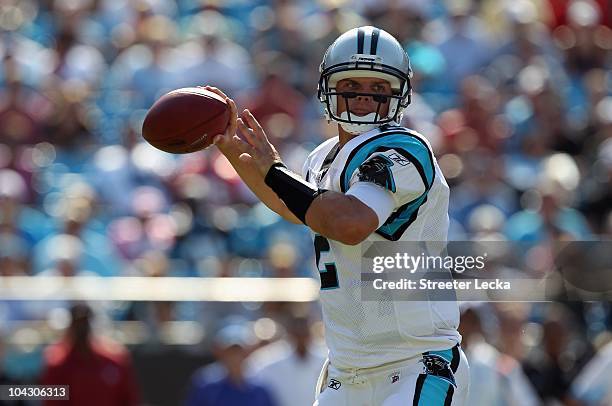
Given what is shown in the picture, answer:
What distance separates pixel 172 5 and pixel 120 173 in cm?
308

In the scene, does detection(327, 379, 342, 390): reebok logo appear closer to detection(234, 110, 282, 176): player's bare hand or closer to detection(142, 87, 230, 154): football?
detection(234, 110, 282, 176): player's bare hand

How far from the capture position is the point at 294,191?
14.5 ft

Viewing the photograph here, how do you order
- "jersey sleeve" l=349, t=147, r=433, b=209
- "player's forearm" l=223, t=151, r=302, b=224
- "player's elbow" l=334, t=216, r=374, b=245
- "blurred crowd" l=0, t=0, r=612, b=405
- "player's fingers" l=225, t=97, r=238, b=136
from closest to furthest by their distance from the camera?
"player's elbow" l=334, t=216, r=374, b=245
"jersey sleeve" l=349, t=147, r=433, b=209
"player's fingers" l=225, t=97, r=238, b=136
"player's forearm" l=223, t=151, r=302, b=224
"blurred crowd" l=0, t=0, r=612, b=405

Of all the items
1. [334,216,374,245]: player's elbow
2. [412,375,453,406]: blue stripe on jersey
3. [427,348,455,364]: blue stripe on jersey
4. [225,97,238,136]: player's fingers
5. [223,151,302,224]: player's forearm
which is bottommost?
[412,375,453,406]: blue stripe on jersey

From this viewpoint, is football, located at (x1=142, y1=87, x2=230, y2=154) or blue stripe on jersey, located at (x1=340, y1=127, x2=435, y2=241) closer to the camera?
blue stripe on jersey, located at (x1=340, y1=127, x2=435, y2=241)

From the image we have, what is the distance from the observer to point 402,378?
4574 mm

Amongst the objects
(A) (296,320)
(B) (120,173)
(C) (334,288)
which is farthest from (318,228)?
(B) (120,173)

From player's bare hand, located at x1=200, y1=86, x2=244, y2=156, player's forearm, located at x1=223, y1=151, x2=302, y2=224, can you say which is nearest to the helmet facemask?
player's bare hand, located at x1=200, y1=86, x2=244, y2=156

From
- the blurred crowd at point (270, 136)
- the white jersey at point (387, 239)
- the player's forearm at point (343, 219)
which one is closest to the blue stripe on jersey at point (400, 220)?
the white jersey at point (387, 239)

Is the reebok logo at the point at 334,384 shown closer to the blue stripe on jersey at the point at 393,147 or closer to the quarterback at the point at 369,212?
the quarterback at the point at 369,212

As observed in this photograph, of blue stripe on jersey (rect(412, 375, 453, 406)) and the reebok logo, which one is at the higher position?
blue stripe on jersey (rect(412, 375, 453, 406))

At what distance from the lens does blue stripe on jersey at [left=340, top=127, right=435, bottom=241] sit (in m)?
4.50

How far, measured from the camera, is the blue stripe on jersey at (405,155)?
14.8 feet

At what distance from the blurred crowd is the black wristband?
373cm
